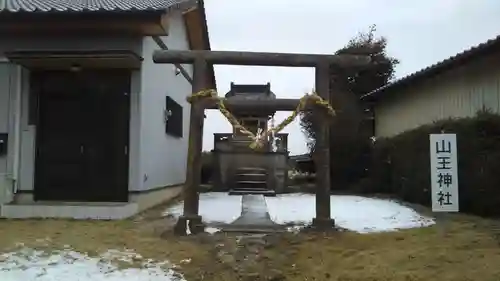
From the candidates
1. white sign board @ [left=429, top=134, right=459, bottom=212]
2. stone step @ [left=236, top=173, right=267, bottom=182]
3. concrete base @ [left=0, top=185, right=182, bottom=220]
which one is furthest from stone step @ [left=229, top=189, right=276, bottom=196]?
white sign board @ [left=429, top=134, right=459, bottom=212]

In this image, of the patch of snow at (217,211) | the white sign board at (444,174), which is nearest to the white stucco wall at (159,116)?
the patch of snow at (217,211)

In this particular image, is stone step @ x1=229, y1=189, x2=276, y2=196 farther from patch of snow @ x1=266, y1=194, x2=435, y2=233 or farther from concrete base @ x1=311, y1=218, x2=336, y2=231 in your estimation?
concrete base @ x1=311, y1=218, x2=336, y2=231

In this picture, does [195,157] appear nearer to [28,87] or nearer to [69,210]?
[69,210]

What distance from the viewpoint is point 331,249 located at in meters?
5.44

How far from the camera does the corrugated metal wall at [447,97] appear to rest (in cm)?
923

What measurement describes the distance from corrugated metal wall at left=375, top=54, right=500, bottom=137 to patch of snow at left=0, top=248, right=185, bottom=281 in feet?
23.2

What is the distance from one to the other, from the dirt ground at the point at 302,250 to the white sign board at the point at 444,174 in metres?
0.42

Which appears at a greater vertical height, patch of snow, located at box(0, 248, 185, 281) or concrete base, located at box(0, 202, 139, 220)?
concrete base, located at box(0, 202, 139, 220)

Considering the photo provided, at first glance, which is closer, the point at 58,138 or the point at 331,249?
the point at 331,249

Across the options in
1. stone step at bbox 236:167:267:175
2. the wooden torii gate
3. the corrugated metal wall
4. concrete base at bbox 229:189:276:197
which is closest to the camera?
the wooden torii gate

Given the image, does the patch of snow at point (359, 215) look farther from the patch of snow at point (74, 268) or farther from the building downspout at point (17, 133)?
the building downspout at point (17, 133)

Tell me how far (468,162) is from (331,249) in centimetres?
430

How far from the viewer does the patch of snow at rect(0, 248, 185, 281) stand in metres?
4.41

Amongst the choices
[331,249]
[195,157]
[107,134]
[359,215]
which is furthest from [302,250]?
[107,134]
